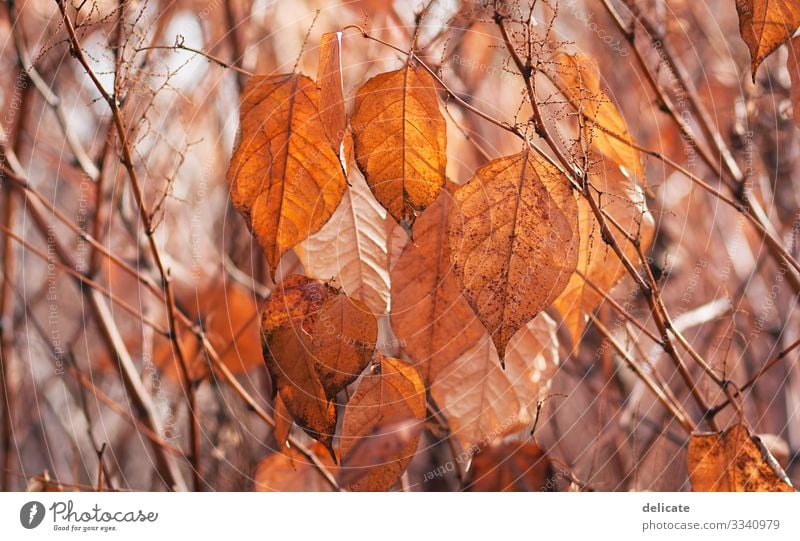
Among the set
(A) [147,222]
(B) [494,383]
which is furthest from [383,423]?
(A) [147,222]

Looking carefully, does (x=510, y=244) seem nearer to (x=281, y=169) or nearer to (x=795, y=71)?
(x=281, y=169)

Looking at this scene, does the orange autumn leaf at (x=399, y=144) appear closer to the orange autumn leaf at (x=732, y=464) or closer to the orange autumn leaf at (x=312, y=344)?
the orange autumn leaf at (x=312, y=344)

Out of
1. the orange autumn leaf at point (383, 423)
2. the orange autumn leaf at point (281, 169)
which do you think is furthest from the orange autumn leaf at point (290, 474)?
the orange autumn leaf at point (281, 169)

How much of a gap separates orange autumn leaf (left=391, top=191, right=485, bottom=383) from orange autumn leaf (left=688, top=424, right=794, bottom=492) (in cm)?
16

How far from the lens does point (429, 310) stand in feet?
1.23

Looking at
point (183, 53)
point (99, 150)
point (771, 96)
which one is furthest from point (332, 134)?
point (771, 96)

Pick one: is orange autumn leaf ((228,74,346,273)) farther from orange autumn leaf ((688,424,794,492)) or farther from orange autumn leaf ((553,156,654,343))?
orange autumn leaf ((688,424,794,492))

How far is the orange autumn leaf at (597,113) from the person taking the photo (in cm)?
41

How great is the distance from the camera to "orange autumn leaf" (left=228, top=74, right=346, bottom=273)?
13.1 inches

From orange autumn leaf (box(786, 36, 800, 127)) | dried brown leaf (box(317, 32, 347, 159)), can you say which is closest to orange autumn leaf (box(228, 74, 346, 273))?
dried brown leaf (box(317, 32, 347, 159))

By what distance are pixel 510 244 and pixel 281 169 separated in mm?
116

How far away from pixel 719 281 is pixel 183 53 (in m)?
0.53

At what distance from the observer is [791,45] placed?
40 centimetres
